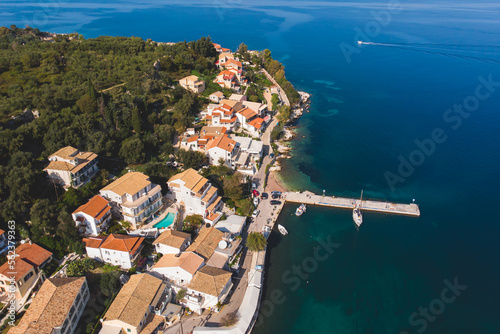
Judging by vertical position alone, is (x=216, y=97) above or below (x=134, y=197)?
above

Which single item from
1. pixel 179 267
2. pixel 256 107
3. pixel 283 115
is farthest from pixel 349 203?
pixel 256 107

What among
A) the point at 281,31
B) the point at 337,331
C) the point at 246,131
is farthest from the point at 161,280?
the point at 281,31

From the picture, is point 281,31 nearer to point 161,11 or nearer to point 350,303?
point 161,11

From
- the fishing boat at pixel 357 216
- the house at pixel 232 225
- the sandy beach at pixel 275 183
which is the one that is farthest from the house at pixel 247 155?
the fishing boat at pixel 357 216

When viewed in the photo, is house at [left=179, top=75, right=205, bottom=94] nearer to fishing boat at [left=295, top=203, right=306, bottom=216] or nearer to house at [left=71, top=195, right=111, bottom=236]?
fishing boat at [left=295, top=203, right=306, bottom=216]

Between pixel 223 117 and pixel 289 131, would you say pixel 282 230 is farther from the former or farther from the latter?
pixel 289 131

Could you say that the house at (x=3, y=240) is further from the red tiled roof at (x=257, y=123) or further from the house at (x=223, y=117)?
the red tiled roof at (x=257, y=123)

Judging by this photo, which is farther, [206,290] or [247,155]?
[247,155]

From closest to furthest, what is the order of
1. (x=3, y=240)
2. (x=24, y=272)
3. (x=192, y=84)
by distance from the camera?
(x=24, y=272)
(x=3, y=240)
(x=192, y=84)

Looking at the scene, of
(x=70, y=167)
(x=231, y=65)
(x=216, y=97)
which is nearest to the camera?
(x=70, y=167)
